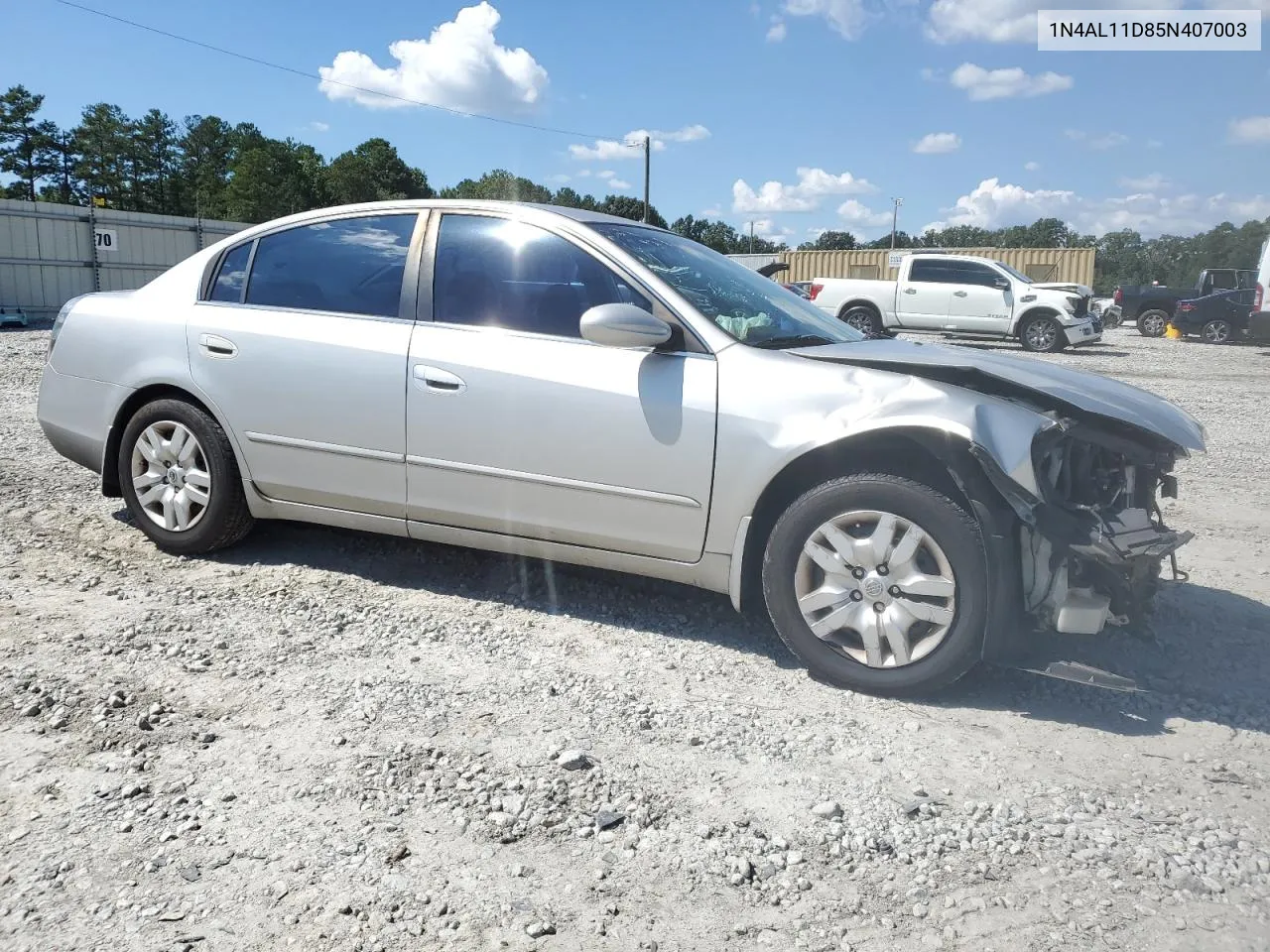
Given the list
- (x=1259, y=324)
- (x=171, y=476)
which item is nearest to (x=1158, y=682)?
(x=171, y=476)

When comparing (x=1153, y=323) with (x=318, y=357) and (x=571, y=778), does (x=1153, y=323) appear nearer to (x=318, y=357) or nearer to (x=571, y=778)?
(x=318, y=357)

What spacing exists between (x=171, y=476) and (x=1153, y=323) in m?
26.9

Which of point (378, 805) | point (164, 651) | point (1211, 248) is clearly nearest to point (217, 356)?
point (164, 651)

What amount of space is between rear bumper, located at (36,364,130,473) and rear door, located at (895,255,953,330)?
17.4 metres

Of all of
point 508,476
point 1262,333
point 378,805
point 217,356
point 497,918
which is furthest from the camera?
point 1262,333

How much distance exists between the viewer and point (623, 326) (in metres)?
3.45

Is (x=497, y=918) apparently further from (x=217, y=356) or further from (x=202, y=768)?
(x=217, y=356)

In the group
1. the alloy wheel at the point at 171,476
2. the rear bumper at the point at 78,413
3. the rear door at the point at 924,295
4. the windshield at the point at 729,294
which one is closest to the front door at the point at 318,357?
the alloy wheel at the point at 171,476

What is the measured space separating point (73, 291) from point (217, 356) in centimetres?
2252

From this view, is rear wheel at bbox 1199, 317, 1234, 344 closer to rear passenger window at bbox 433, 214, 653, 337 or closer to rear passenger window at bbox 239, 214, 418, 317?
rear passenger window at bbox 433, 214, 653, 337

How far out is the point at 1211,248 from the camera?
92.2 metres

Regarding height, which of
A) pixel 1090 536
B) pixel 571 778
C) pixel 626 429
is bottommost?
pixel 571 778

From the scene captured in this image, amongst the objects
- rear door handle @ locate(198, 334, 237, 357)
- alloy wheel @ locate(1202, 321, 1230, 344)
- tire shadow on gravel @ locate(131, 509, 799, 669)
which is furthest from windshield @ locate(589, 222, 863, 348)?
alloy wheel @ locate(1202, 321, 1230, 344)

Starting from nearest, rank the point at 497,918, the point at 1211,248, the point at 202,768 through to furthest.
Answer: the point at 497,918, the point at 202,768, the point at 1211,248
